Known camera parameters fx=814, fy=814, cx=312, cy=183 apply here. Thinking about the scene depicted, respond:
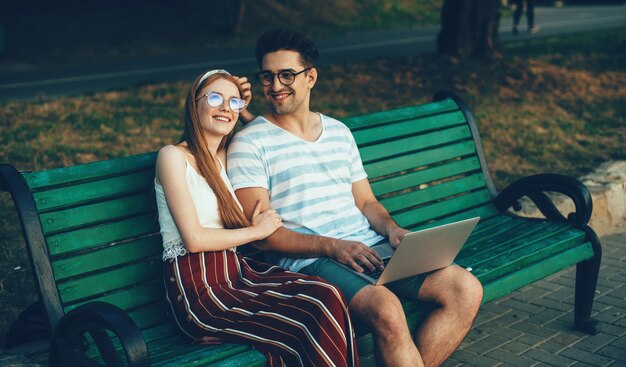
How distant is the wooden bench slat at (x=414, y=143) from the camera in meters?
4.75

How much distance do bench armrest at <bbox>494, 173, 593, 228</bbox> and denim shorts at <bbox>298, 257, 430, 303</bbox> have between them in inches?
51.0

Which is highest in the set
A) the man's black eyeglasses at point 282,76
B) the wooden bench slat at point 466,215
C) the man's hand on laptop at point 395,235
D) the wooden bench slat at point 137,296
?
the man's black eyeglasses at point 282,76

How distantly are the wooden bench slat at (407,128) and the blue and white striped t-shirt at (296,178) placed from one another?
2.36 ft

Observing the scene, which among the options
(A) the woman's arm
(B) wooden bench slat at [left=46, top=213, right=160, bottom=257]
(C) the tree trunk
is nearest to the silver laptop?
(A) the woman's arm

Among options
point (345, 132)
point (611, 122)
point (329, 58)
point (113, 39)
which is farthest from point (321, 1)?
point (345, 132)

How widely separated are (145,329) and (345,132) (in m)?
1.44

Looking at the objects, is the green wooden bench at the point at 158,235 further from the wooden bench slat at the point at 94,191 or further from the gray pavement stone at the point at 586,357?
the gray pavement stone at the point at 586,357

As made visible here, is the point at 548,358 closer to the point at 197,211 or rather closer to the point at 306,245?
the point at 306,245

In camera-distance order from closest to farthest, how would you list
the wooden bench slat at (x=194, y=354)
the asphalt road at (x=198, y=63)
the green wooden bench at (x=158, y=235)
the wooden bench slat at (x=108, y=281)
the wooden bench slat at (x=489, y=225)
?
the wooden bench slat at (x=194, y=354), the green wooden bench at (x=158, y=235), the wooden bench slat at (x=108, y=281), the wooden bench slat at (x=489, y=225), the asphalt road at (x=198, y=63)

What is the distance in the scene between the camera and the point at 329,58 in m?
15.7

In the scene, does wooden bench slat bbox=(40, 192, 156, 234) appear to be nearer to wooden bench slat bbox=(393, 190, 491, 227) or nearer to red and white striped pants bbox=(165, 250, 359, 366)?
red and white striped pants bbox=(165, 250, 359, 366)

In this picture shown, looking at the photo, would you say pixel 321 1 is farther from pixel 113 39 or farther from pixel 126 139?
pixel 126 139

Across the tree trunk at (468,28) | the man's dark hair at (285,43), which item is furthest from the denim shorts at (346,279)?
the tree trunk at (468,28)

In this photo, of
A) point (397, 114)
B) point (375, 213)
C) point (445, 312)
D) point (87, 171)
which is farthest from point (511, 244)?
point (87, 171)
